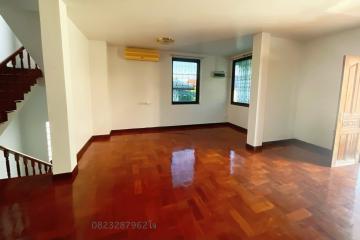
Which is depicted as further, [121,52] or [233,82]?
[233,82]

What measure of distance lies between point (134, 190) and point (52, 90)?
164cm

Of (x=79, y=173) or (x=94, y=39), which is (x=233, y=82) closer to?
(x=94, y=39)

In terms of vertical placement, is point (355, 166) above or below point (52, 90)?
below

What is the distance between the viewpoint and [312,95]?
153 inches

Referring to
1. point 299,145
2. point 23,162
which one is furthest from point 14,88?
point 299,145

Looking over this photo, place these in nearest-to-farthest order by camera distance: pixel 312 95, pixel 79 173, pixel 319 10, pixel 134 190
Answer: pixel 134 190, pixel 319 10, pixel 79 173, pixel 312 95

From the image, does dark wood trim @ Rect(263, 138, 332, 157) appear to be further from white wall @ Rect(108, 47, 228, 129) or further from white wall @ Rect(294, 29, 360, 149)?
white wall @ Rect(108, 47, 228, 129)

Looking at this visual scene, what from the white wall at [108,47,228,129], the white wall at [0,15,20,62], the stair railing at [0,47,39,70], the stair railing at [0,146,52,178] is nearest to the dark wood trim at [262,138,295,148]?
the white wall at [108,47,228,129]

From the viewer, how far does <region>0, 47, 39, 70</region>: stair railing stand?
3.58m

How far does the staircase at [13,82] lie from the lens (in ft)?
10.4

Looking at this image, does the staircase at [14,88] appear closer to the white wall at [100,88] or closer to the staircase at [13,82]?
the staircase at [13,82]

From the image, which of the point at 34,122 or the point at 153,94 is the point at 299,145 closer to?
the point at 153,94

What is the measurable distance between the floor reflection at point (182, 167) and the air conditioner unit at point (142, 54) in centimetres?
270

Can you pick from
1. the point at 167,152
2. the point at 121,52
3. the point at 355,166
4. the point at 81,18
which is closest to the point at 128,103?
the point at 121,52
